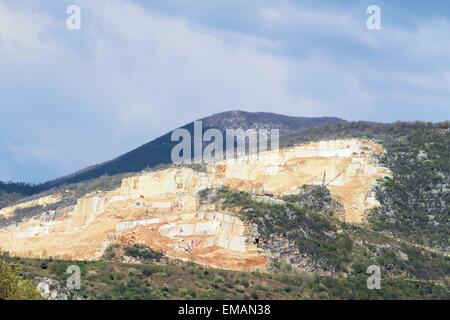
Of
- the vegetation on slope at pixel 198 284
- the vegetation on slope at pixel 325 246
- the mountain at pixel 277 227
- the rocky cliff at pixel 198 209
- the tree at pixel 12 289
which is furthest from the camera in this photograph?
the rocky cliff at pixel 198 209

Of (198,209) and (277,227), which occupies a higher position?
(198,209)

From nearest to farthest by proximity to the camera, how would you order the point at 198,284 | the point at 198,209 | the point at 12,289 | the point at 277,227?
the point at 12,289 < the point at 198,284 < the point at 277,227 < the point at 198,209

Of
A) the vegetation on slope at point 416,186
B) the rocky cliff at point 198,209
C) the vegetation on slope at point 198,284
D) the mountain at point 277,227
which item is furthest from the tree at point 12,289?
the vegetation on slope at point 416,186

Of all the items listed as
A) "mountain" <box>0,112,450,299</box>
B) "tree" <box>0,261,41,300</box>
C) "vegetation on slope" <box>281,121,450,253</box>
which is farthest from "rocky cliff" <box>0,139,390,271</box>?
"tree" <box>0,261,41,300</box>

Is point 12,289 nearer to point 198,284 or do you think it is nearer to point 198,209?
point 198,284

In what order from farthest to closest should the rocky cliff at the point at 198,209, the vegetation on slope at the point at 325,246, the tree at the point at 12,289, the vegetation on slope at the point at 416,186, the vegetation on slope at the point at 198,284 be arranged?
the vegetation on slope at the point at 416,186, the rocky cliff at the point at 198,209, the vegetation on slope at the point at 325,246, the vegetation on slope at the point at 198,284, the tree at the point at 12,289

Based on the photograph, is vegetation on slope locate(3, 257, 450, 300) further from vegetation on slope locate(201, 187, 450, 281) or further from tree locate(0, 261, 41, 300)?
tree locate(0, 261, 41, 300)

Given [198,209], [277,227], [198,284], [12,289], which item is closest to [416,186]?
[198,209]

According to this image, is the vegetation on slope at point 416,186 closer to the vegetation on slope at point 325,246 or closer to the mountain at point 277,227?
the mountain at point 277,227
